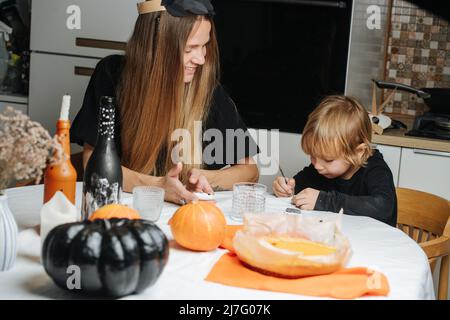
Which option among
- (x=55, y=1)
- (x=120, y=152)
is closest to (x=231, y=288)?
(x=120, y=152)

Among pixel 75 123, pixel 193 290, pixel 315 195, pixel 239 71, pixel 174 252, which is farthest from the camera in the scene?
pixel 239 71

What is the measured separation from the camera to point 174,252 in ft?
4.44

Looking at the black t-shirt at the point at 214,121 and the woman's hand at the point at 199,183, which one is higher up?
the black t-shirt at the point at 214,121

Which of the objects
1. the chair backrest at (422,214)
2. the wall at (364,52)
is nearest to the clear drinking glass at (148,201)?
the chair backrest at (422,214)

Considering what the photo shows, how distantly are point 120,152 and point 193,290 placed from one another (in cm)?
102

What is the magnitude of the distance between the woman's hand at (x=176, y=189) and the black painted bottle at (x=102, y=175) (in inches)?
9.8

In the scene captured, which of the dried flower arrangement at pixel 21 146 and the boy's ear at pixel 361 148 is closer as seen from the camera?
the dried flower arrangement at pixel 21 146

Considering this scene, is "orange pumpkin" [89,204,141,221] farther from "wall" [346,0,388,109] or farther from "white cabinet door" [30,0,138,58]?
"white cabinet door" [30,0,138,58]

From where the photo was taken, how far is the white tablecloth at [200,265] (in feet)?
3.76

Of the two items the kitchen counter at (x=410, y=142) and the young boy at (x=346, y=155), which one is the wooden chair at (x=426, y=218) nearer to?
the young boy at (x=346, y=155)

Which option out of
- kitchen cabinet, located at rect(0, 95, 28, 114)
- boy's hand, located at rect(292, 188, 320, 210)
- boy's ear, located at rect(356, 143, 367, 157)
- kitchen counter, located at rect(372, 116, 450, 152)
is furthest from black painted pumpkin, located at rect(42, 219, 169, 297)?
kitchen cabinet, located at rect(0, 95, 28, 114)

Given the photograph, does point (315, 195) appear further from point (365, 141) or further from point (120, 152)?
point (120, 152)

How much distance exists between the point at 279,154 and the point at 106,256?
1891 mm

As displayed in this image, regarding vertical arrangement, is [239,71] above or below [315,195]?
above
